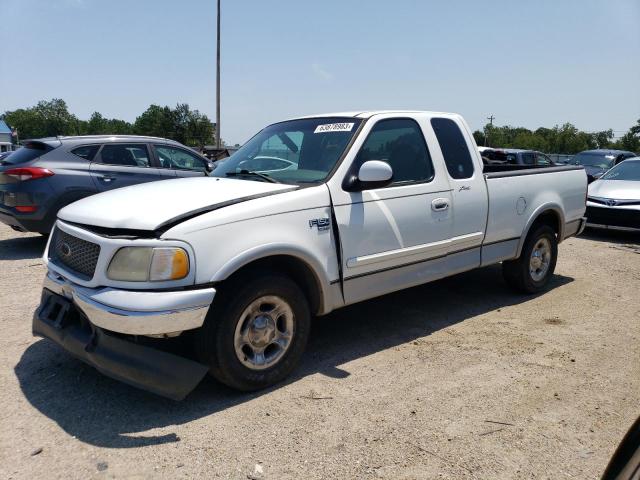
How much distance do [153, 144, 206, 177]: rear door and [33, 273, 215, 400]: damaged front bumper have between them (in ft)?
18.1

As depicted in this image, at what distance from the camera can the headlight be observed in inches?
117

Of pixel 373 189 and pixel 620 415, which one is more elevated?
pixel 373 189

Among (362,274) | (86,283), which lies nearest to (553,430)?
(362,274)

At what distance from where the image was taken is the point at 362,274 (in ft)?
12.9

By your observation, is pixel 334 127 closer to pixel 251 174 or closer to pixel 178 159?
pixel 251 174

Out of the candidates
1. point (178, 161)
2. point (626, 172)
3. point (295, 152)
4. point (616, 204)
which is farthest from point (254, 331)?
point (626, 172)

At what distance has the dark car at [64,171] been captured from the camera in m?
7.12

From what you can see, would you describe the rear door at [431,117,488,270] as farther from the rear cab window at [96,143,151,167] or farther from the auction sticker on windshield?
the rear cab window at [96,143,151,167]

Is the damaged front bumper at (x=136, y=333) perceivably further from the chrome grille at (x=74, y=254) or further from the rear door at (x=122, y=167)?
the rear door at (x=122, y=167)

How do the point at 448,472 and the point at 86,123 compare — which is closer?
the point at 448,472

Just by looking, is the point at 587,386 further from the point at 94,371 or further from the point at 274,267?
the point at 94,371

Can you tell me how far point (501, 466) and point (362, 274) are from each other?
1.66 meters

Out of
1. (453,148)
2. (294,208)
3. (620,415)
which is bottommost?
(620,415)

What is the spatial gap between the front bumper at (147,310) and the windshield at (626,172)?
400 inches
